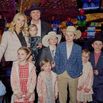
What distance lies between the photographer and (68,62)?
181 inches

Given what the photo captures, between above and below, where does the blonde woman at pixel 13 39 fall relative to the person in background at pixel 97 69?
above

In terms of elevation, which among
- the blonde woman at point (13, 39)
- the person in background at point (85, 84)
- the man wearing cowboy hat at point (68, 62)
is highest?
the blonde woman at point (13, 39)

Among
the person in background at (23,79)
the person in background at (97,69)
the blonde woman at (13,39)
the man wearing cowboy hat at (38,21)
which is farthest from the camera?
the person in background at (97,69)

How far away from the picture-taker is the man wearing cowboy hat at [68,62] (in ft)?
15.1

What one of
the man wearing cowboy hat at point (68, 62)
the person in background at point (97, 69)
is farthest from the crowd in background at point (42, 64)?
the person in background at point (97, 69)

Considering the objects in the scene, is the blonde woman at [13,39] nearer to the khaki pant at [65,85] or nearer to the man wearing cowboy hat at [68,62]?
the man wearing cowboy hat at [68,62]

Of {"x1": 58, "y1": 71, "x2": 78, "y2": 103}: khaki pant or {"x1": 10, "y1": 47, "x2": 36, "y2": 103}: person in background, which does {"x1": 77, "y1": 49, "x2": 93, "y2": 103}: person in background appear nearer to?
{"x1": 58, "y1": 71, "x2": 78, "y2": 103}: khaki pant

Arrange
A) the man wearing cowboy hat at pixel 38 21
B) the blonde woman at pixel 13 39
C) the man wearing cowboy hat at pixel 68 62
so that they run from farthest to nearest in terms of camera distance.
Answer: the man wearing cowboy hat at pixel 38 21 < the man wearing cowboy hat at pixel 68 62 < the blonde woman at pixel 13 39

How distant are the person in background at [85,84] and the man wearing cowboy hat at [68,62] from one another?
0.31m

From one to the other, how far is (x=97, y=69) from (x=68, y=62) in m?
0.70

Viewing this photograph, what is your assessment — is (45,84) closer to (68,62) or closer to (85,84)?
(68,62)

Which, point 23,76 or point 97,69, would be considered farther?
point 97,69

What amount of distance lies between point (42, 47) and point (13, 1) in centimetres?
517

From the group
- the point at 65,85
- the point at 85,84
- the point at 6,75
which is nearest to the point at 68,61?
the point at 65,85
